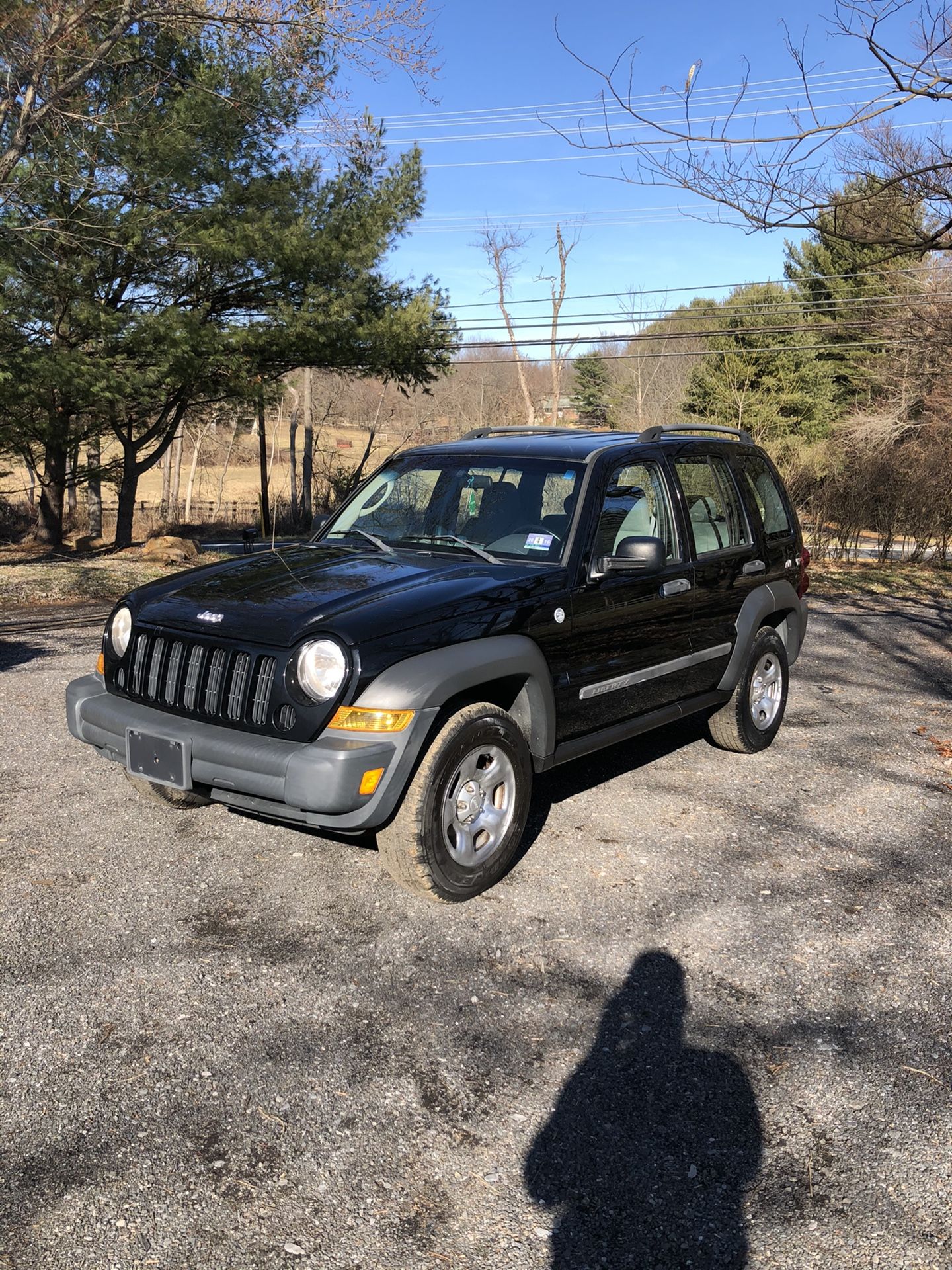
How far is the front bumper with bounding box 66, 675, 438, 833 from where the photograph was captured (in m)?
3.59

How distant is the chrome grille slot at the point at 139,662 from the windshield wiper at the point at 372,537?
1.23 m

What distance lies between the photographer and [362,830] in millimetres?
3748

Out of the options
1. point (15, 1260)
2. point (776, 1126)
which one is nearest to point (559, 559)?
point (776, 1126)

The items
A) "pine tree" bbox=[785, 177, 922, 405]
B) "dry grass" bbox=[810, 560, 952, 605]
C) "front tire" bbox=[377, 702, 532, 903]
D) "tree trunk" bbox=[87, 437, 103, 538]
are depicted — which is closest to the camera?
"front tire" bbox=[377, 702, 532, 903]

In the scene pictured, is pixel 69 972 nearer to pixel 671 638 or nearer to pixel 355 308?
pixel 671 638

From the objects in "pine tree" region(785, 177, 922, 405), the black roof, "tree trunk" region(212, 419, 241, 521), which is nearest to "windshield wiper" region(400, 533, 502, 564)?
the black roof

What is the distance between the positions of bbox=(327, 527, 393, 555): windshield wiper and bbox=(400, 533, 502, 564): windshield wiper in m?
0.10

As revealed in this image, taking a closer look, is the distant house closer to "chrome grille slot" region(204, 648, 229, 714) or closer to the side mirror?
the side mirror

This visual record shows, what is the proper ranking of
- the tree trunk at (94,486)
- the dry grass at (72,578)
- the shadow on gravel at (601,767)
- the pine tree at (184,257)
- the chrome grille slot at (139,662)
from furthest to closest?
the tree trunk at (94,486), the pine tree at (184,257), the dry grass at (72,578), the shadow on gravel at (601,767), the chrome grille slot at (139,662)

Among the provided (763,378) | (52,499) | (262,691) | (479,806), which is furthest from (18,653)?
(763,378)

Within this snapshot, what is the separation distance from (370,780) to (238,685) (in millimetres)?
677

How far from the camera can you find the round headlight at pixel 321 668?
3723mm

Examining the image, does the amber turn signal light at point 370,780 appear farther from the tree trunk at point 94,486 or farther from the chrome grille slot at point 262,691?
the tree trunk at point 94,486

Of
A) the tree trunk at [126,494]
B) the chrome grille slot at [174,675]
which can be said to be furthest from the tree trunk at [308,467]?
the chrome grille slot at [174,675]
